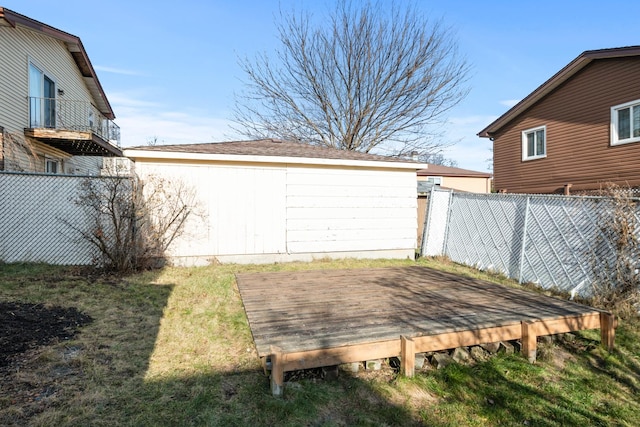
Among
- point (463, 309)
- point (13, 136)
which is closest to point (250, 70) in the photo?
point (13, 136)

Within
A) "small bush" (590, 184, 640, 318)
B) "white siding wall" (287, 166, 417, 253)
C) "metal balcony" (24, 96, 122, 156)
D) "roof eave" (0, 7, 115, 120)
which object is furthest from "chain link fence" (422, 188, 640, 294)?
"roof eave" (0, 7, 115, 120)

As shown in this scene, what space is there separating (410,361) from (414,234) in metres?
6.09

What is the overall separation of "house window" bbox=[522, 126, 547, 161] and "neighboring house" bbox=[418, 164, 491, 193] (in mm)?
10572

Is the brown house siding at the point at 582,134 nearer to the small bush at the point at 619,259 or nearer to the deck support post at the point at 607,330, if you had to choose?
the small bush at the point at 619,259

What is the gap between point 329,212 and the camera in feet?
26.4

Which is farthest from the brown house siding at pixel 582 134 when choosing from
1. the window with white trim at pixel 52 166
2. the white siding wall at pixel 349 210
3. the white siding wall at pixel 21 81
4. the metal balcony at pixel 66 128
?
the window with white trim at pixel 52 166

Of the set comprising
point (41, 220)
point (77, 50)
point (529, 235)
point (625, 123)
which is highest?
point (77, 50)

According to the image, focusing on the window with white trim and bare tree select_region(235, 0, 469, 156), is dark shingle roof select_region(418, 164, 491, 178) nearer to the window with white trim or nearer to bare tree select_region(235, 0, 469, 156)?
bare tree select_region(235, 0, 469, 156)

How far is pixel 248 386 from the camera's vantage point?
2.69 m

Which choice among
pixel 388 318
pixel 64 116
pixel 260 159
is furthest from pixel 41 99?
pixel 388 318

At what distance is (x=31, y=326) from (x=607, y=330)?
6.18m

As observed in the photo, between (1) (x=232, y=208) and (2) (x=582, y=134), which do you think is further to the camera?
(2) (x=582, y=134)

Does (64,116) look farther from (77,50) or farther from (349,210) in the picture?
(349,210)

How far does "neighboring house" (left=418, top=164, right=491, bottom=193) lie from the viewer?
23.8 m
